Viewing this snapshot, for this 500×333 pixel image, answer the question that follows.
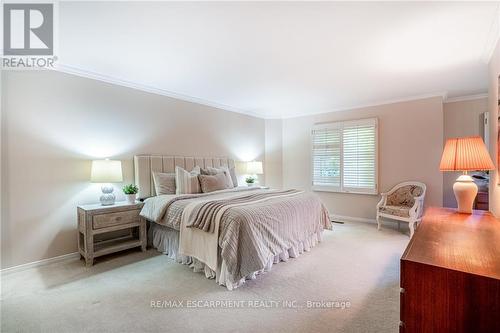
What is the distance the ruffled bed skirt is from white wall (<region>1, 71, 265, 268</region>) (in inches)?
38.0

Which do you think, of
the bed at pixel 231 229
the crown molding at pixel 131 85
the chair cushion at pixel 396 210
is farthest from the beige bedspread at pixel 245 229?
the crown molding at pixel 131 85

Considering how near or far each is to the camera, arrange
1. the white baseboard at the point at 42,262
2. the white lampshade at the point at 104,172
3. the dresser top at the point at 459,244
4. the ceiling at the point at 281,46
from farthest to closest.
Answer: the white lampshade at the point at 104,172 → the white baseboard at the point at 42,262 → the ceiling at the point at 281,46 → the dresser top at the point at 459,244

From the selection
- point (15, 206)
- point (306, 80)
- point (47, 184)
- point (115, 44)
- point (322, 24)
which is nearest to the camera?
point (322, 24)

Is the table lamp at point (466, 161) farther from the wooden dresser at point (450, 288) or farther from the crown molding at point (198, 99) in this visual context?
the crown molding at point (198, 99)

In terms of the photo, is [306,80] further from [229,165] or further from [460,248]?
[460,248]

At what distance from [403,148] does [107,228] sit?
16.5 feet

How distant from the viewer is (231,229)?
7.61 ft

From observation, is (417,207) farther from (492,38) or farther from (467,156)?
(492,38)

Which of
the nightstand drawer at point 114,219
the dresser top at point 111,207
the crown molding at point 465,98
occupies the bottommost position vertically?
the nightstand drawer at point 114,219

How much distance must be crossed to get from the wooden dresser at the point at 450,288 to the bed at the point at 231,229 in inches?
56.5

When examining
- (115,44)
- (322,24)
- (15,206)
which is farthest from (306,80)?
(15,206)

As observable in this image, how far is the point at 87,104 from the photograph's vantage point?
3223 millimetres

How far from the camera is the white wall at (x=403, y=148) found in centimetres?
422

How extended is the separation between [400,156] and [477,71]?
1.73 metres
